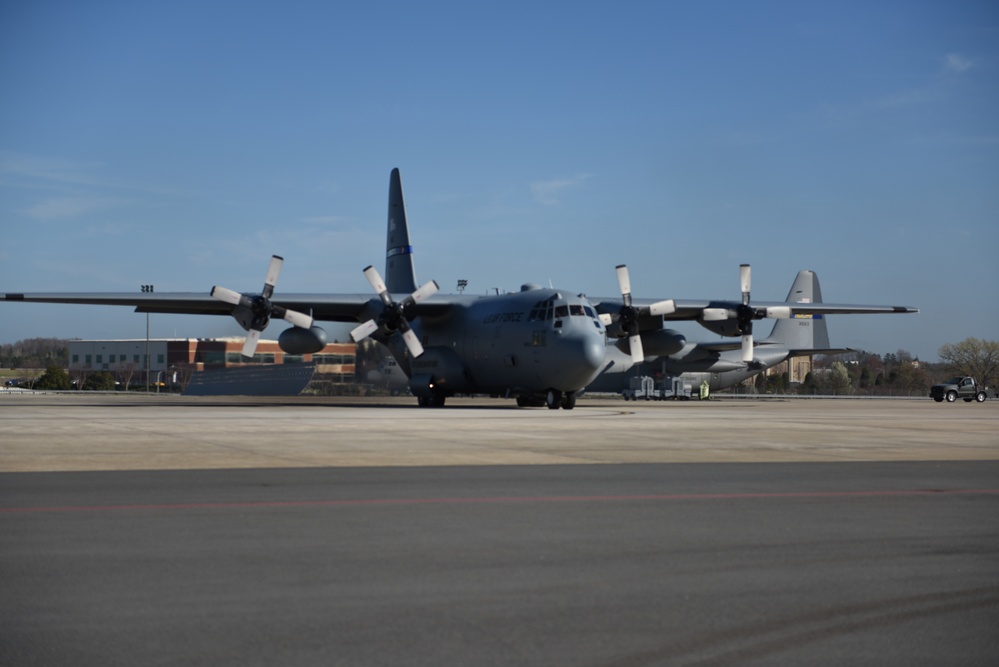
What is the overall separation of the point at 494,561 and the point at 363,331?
34.1 metres

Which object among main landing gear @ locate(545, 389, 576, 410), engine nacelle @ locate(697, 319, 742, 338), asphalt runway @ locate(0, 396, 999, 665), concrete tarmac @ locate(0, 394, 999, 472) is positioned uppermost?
engine nacelle @ locate(697, 319, 742, 338)

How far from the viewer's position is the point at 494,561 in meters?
7.69

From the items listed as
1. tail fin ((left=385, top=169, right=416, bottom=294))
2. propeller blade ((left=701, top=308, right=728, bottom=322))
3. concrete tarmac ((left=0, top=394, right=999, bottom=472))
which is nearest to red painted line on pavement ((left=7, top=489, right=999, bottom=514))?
concrete tarmac ((left=0, top=394, right=999, bottom=472))

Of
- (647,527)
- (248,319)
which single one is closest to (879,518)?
(647,527)

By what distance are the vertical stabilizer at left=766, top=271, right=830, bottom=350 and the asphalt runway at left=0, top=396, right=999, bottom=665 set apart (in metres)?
57.4

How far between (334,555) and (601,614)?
8.57ft

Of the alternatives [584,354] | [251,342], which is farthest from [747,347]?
[251,342]

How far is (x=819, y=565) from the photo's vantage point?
7582 millimetres

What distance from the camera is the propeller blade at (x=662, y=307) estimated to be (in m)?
44.6

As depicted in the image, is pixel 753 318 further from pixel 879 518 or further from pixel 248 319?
pixel 879 518

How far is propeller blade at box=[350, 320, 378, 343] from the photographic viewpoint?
40.6 metres

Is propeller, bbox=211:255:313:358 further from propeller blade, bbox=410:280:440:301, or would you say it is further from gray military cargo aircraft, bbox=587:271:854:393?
gray military cargo aircraft, bbox=587:271:854:393

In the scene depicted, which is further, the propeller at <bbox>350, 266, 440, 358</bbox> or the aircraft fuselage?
the propeller at <bbox>350, 266, 440, 358</bbox>

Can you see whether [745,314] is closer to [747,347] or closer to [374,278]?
[747,347]
